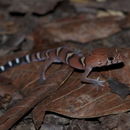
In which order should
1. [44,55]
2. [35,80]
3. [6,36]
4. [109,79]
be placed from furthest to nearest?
[6,36] → [44,55] → [35,80] → [109,79]

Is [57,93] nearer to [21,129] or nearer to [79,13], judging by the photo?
[21,129]

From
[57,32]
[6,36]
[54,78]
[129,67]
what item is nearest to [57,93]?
[54,78]

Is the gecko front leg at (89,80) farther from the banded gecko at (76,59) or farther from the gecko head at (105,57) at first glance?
the gecko head at (105,57)

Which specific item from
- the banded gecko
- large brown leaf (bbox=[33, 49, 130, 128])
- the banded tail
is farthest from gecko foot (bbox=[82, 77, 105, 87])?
the banded tail

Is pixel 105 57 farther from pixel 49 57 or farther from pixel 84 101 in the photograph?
pixel 49 57

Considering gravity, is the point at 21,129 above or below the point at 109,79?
below

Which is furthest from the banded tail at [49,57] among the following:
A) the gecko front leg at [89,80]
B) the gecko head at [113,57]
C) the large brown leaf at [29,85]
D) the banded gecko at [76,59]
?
the gecko head at [113,57]

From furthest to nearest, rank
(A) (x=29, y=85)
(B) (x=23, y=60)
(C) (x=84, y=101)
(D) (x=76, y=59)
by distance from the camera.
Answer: (B) (x=23, y=60)
(D) (x=76, y=59)
(A) (x=29, y=85)
(C) (x=84, y=101)

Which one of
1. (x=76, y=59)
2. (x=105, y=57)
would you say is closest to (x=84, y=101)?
(x=105, y=57)
